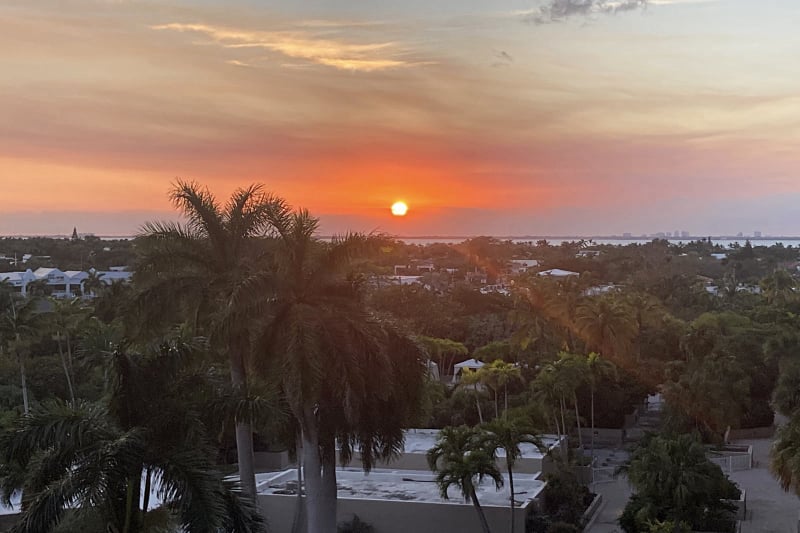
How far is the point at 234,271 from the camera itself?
14242 millimetres

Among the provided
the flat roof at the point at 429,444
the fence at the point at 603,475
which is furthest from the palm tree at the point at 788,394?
the flat roof at the point at 429,444

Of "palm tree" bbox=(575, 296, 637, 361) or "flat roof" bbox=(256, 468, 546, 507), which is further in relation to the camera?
"palm tree" bbox=(575, 296, 637, 361)

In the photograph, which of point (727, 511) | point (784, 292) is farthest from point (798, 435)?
point (784, 292)

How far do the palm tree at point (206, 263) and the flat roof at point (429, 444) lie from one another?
30.8 ft

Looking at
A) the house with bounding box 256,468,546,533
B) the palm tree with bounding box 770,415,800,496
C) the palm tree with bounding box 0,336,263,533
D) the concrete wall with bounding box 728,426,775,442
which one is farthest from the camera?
the concrete wall with bounding box 728,426,775,442

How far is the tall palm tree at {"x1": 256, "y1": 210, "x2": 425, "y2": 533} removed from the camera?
43.8ft

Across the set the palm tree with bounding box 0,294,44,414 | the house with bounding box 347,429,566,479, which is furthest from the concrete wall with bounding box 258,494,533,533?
the palm tree with bounding box 0,294,44,414

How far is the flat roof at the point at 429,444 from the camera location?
23573 mm

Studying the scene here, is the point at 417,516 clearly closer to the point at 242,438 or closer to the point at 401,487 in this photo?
the point at 401,487

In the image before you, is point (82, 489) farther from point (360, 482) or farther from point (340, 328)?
point (360, 482)

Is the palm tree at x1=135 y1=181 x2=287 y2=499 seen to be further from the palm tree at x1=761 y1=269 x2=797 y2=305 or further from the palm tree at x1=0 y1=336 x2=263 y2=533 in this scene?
the palm tree at x1=761 y1=269 x2=797 y2=305

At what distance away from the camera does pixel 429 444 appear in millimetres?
25062

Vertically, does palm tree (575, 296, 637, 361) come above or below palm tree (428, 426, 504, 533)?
above

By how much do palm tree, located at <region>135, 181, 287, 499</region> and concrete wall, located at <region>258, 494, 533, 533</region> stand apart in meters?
5.35
